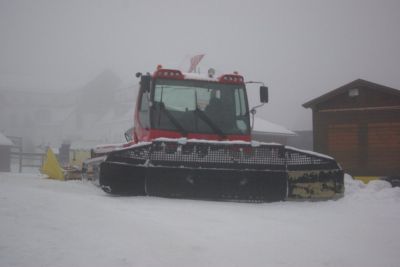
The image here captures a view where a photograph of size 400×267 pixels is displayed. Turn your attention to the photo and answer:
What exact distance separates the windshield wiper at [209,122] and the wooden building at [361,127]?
10838 mm

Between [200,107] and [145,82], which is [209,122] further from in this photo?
[145,82]

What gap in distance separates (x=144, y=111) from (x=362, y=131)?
11.8 meters

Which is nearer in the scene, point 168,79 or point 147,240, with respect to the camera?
point 147,240

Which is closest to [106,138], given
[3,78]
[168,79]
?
[3,78]

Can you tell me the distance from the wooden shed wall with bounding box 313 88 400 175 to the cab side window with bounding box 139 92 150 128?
1120 centimetres

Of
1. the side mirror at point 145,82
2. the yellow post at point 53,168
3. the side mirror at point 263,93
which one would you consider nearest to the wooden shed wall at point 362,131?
the side mirror at point 263,93

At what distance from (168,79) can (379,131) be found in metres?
11.8

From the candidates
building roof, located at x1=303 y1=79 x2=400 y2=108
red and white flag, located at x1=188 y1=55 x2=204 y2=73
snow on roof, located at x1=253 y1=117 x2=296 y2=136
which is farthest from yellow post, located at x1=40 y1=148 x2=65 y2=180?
snow on roof, located at x1=253 y1=117 x2=296 y2=136

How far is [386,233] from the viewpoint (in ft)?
11.6

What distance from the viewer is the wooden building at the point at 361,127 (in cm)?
1534

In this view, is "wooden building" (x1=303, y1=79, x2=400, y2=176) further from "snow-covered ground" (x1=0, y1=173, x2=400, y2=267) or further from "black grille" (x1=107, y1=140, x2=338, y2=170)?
"snow-covered ground" (x1=0, y1=173, x2=400, y2=267)

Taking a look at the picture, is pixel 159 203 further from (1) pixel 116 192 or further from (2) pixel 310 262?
(2) pixel 310 262

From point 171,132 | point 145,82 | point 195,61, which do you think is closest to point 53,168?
point 195,61

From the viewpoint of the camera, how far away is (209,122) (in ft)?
22.6
